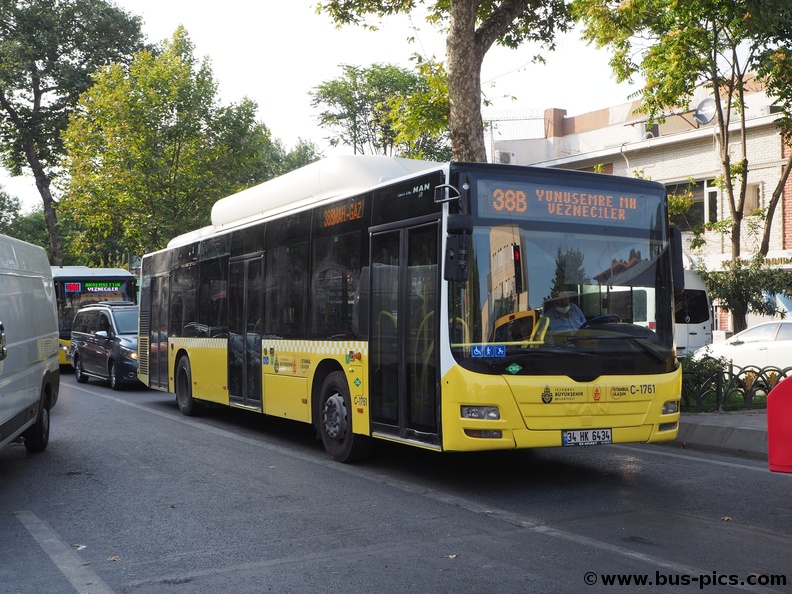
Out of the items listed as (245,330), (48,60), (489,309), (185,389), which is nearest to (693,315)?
(185,389)

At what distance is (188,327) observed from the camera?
15609 mm

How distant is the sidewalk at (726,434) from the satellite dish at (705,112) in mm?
19578

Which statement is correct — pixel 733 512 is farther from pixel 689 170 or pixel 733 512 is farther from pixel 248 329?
pixel 689 170

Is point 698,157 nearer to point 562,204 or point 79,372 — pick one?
point 79,372

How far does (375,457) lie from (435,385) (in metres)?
2.37

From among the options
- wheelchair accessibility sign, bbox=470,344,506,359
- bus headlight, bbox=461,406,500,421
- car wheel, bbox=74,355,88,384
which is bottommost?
car wheel, bbox=74,355,88,384

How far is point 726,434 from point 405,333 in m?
4.56

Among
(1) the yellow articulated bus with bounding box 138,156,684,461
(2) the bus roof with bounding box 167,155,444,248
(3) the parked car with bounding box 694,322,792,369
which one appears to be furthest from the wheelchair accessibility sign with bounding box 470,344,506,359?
(3) the parked car with bounding box 694,322,792,369

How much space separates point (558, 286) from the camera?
8305 mm

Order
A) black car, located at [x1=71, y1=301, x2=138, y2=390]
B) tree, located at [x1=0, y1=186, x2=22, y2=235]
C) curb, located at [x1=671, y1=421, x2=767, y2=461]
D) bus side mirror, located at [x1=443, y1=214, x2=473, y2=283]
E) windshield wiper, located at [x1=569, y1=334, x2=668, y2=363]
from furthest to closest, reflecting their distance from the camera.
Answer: tree, located at [x1=0, y1=186, x2=22, y2=235]
black car, located at [x1=71, y1=301, x2=138, y2=390]
curb, located at [x1=671, y1=421, x2=767, y2=461]
windshield wiper, located at [x1=569, y1=334, x2=668, y2=363]
bus side mirror, located at [x1=443, y1=214, x2=473, y2=283]

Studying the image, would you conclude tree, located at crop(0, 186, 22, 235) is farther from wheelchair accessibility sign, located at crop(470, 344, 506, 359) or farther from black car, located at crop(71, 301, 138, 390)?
wheelchair accessibility sign, located at crop(470, 344, 506, 359)

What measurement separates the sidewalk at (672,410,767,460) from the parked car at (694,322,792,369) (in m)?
7.78

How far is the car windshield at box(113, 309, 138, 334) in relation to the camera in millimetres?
22022

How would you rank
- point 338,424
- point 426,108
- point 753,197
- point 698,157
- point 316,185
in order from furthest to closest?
point 698,157
point 753,197
point 426,108
point 316,185
point 338,424
